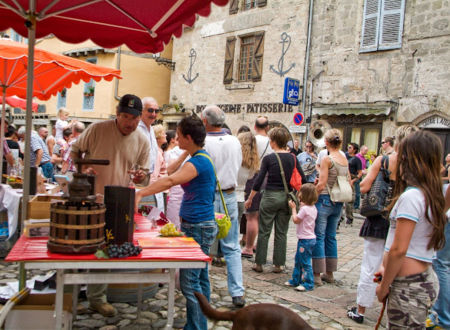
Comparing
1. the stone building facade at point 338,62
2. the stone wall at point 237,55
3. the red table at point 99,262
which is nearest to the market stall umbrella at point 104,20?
the red table at point 99,262

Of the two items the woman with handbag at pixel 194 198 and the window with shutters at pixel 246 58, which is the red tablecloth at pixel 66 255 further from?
the window with shutters at pixel 246 58

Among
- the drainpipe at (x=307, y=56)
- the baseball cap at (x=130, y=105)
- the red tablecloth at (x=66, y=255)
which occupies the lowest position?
the red tablecloth at (x=66, y=255)

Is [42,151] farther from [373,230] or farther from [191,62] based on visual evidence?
[191,62]

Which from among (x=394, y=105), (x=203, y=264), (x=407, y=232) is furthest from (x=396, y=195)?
(x=394, y=105)

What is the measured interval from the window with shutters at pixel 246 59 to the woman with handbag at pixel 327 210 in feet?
36.4

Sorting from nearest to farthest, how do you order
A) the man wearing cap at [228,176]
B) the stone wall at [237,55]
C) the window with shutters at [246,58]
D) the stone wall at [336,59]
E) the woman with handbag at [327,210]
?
the man wearing cap at [228,176], the woman with handbag at [327,210], the stone wall at [336,59], the stone wall at [237,55], the window with shutters at [246,58]

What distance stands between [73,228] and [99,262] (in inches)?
9.6

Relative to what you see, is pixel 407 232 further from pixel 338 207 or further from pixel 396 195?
pixel 338 207

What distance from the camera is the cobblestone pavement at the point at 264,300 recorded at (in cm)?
377

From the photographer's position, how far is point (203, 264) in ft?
8.51

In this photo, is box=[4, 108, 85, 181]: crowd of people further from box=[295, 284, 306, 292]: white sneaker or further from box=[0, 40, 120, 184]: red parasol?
box=[295, 284, 306, 292]: white sneaker

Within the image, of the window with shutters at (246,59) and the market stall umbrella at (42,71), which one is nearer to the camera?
the market stall umbrella at (42,71)

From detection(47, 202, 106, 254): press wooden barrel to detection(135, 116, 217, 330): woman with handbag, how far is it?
0.56m

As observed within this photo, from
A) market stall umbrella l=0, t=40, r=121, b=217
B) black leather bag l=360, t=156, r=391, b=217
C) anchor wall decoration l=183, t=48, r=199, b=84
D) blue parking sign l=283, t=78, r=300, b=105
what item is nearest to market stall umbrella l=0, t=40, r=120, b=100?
market stall umbrella l=0, t=40, r=121, b=217
